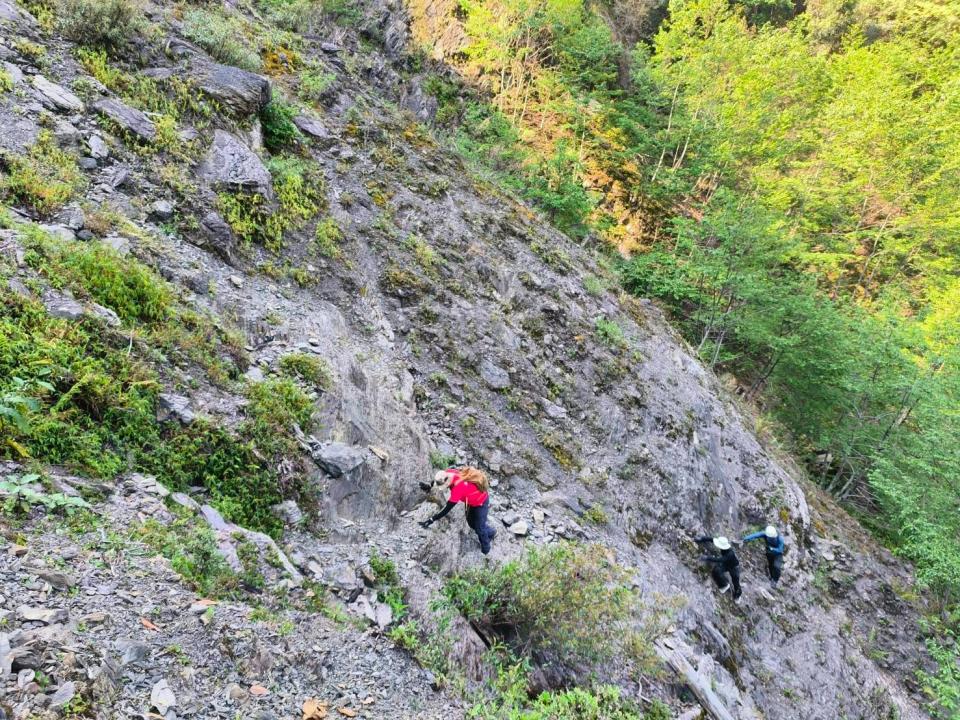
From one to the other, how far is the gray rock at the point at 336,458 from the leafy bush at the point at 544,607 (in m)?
1.82

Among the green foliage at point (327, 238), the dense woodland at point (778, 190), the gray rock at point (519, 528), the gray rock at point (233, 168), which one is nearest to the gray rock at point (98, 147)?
the gray rock at point (233, 168)

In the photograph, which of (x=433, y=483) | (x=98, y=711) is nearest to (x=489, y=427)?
(x=433, y=483)

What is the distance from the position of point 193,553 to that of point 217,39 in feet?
35.1

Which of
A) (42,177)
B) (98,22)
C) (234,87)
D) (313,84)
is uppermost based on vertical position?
(313,84)

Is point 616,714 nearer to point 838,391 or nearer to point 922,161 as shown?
point 838,391

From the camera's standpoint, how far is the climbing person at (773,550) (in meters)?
9.86

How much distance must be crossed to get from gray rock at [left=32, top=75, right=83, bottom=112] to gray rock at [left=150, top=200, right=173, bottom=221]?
6.06 ft

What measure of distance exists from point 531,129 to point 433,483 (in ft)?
57.6

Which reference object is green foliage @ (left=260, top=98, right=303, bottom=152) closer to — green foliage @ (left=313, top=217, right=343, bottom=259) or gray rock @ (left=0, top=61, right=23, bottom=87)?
green foliage @ (left=313, top=217, right=343, bottom=259)

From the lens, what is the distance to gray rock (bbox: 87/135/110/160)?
6661 mm

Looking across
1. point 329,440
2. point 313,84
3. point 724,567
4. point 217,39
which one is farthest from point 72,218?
point 724,567

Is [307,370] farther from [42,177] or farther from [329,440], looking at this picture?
[42,177]

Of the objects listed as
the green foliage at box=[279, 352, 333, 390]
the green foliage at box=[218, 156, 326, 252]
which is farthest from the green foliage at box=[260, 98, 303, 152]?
the green foliage at box=[279, 352, 333, 390]

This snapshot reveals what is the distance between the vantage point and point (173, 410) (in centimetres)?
467
